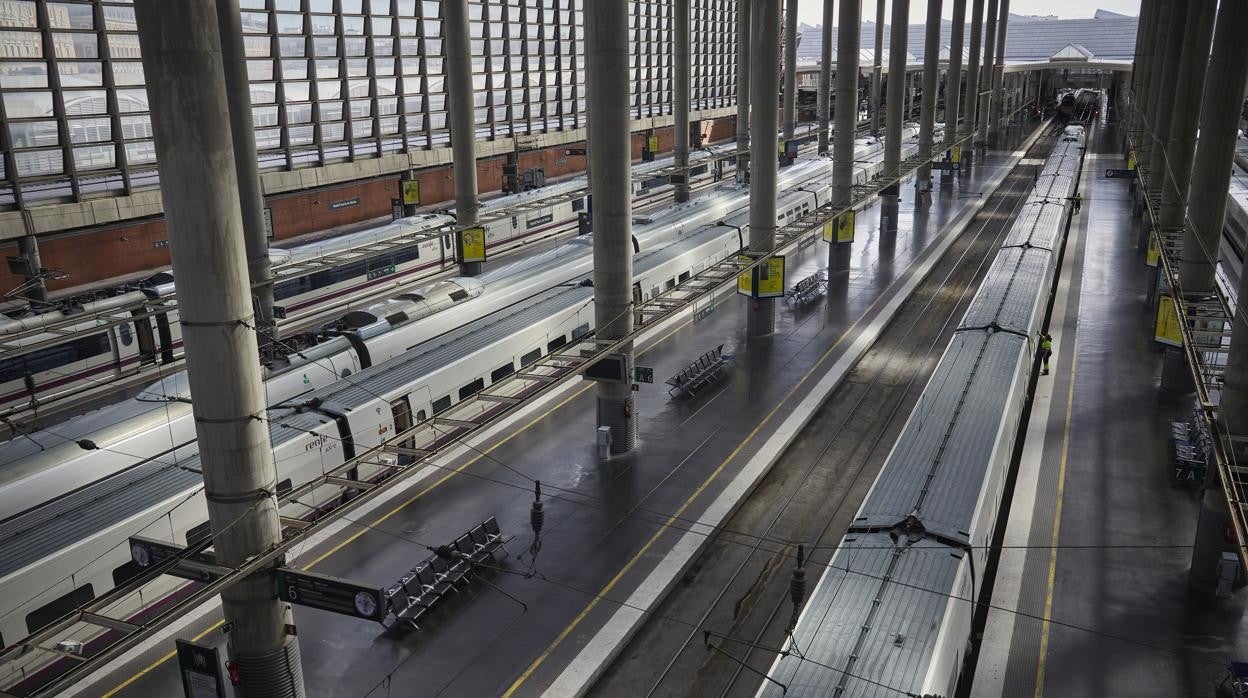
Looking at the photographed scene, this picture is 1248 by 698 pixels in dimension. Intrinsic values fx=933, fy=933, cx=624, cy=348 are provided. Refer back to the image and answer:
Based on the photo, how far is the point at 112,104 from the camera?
1592 inches

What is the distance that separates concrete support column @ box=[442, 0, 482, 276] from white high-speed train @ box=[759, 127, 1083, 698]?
23.9m

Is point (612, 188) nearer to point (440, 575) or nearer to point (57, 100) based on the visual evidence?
point (440, 575)

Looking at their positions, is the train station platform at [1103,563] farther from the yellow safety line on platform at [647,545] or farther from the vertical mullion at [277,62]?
the vertical mullion at [277,62]

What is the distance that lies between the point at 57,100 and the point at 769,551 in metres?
34.6

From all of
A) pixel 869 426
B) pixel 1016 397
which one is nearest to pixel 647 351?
pixel 869 426

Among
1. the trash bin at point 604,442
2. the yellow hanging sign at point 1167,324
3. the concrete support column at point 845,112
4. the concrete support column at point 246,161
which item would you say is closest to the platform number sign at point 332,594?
the trash bin at point 604,442

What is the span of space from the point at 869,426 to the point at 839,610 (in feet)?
52.3

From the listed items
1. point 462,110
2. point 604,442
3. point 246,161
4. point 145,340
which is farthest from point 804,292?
point 145,340

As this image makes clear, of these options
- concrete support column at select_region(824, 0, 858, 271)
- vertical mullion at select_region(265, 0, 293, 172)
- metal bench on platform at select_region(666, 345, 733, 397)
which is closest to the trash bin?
metal bench on platform at select_region(666, 345, 733, 397)

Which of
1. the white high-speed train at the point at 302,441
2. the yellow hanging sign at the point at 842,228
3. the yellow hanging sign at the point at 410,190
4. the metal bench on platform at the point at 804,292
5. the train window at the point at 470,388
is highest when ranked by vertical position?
the yellow hanging sign at the point at 410,190

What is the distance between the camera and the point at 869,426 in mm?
28625

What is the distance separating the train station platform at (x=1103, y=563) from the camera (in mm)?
16938

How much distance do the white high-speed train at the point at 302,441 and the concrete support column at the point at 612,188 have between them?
3.62 metres

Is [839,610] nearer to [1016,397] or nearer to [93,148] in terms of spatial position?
[1016,397]
